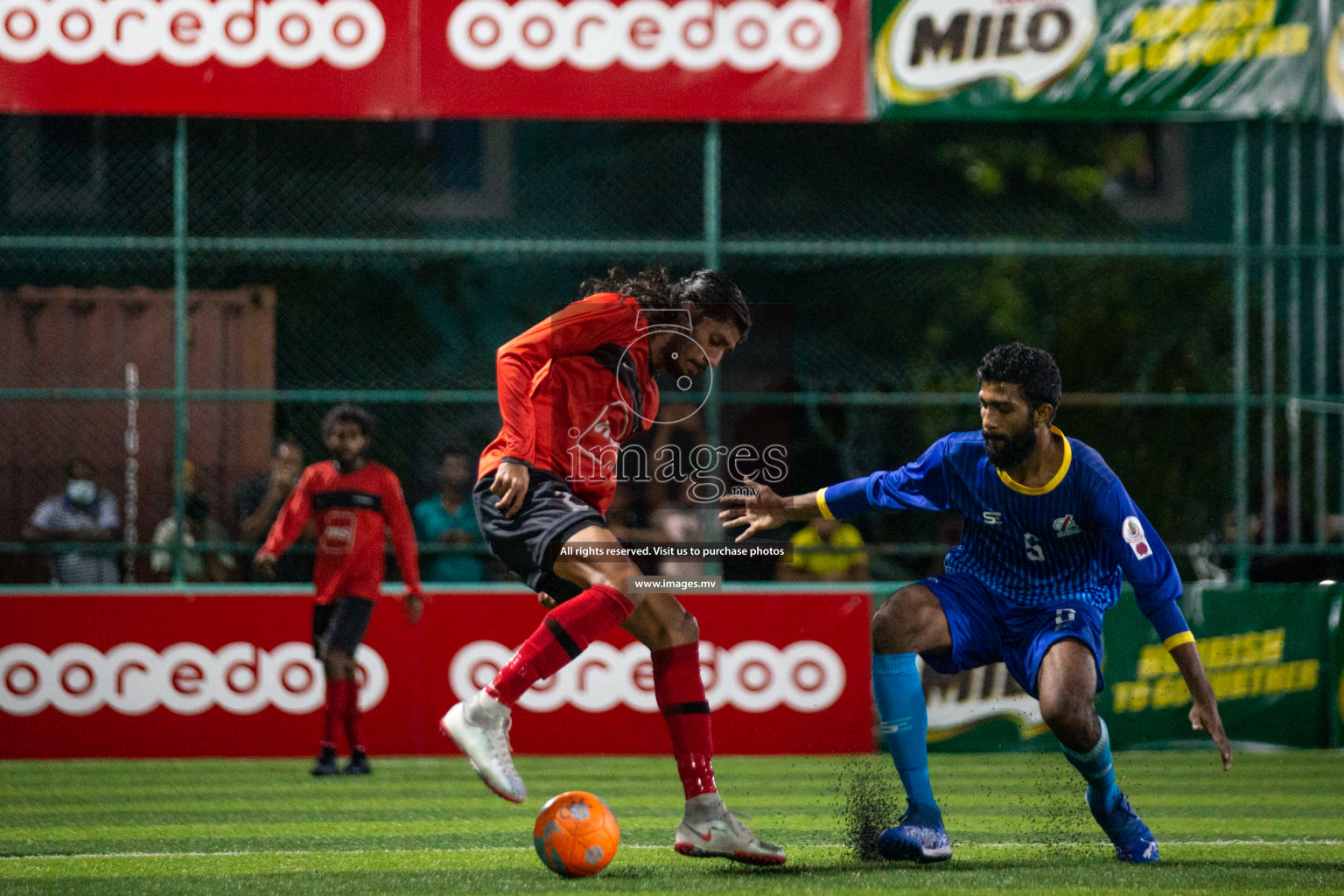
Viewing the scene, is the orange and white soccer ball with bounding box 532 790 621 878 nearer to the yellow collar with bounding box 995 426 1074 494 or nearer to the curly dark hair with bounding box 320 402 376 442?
the yellow collar with bounding box 995 426 1074 494

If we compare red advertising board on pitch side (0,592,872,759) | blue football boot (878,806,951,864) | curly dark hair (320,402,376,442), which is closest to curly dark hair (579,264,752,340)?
blue football boot (878,806,951,864)

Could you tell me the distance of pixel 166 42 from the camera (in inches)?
448

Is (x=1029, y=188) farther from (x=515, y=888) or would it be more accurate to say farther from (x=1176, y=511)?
(x=515, y=888)

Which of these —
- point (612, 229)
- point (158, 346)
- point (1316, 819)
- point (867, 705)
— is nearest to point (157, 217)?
point (158, 346)

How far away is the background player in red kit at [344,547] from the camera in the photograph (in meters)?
9.83

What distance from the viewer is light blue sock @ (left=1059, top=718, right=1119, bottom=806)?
552 centimetres

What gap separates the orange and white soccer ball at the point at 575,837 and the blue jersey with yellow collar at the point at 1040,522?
1.30 metres

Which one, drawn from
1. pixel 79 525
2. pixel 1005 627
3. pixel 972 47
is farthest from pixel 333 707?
pixel 972 47

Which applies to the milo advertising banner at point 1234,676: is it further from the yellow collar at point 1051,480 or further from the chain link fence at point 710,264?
the yellow collar at point 1051,480

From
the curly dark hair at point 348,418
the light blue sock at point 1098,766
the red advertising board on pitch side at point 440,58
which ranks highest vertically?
the red advertising board on pitch side at point 440,58

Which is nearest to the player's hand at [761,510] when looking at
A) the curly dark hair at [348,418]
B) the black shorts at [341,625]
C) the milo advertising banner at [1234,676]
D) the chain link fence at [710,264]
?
the curly dark hair at [348,418]

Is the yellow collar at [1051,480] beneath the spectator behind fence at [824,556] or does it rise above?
above

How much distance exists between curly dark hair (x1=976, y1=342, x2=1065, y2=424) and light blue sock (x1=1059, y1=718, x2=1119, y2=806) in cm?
107

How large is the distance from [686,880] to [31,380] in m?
8.28
